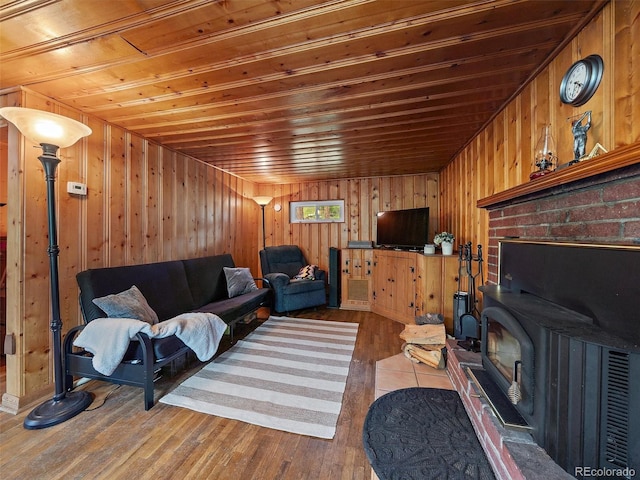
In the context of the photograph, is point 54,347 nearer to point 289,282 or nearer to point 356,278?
point 289,282

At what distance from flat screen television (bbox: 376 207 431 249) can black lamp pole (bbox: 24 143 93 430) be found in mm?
3702

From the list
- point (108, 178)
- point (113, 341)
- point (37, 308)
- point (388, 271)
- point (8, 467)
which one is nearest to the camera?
point (8, 467)

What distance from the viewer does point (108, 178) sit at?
2322 mm

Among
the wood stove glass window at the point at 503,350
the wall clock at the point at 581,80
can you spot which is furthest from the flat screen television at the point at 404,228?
the wall clock at the point at 581,80

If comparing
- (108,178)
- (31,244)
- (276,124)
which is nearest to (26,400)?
(31,244)

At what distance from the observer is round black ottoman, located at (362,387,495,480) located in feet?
4.05

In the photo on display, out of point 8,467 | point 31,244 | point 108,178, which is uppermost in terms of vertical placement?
point 108,178

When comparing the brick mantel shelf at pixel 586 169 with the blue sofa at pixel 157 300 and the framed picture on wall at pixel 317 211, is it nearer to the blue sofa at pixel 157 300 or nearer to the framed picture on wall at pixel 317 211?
the blue sofa at pixel 157 300

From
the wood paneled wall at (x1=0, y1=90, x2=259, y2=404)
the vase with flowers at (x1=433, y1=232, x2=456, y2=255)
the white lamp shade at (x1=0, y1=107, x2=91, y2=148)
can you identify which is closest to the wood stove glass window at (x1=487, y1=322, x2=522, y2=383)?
the vase with flowers at (x1=433, y1=232, x2=456, y2=255)

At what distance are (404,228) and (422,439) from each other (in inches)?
109

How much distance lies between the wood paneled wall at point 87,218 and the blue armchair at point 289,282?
1043mm

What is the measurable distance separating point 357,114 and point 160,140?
2.22m

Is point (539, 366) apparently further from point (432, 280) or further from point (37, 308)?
point (37, 308)

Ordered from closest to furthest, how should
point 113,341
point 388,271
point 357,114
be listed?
1. point 113,341
2. point 357,114
3. point 388,271
